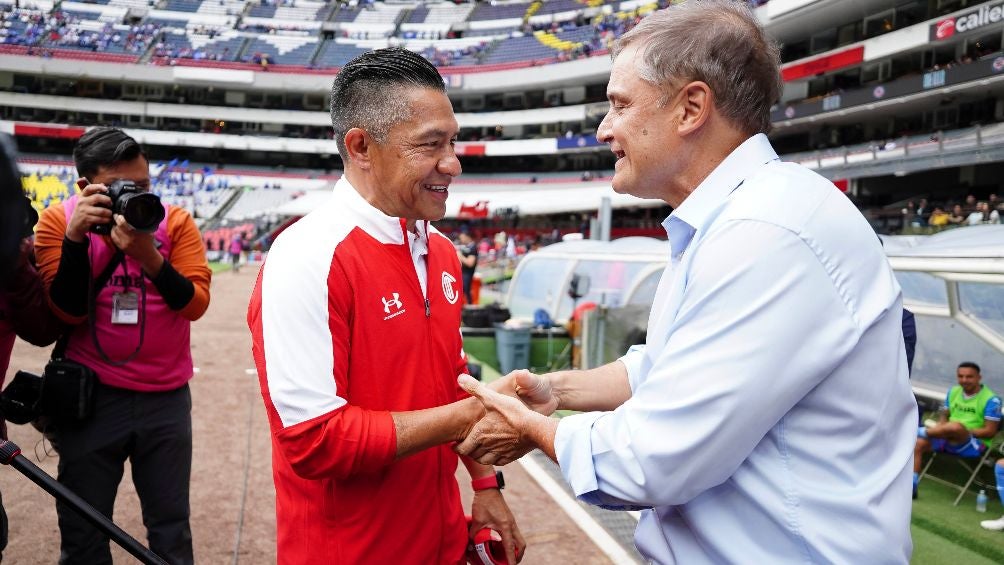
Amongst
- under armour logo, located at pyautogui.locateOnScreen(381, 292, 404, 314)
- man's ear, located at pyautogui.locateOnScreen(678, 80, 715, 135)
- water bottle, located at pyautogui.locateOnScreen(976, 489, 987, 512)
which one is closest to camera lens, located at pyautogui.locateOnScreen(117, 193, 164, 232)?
under armour logo, located at pyautogui.locateOnScreen(381, 292, 404, 314)

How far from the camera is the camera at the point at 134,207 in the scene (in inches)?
96.7

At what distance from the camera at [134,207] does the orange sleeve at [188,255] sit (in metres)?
0.43

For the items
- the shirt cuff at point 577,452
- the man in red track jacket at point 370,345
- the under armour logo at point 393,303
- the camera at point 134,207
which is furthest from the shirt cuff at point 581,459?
the camera at point 134,207

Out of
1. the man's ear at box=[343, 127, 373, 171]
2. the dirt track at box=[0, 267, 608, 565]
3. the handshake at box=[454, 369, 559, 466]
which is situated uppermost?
the man's ear at box=[343, 127, 373, 171]

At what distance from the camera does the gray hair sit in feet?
5.01

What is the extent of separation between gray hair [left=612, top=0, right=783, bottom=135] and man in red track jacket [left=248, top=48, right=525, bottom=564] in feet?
2.00

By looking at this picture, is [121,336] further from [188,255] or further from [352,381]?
[352,381]

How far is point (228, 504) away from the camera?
15.4 ft

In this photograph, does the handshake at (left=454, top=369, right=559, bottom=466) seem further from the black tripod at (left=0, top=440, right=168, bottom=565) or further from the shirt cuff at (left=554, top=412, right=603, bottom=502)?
the black tripod at (left=0, top=440, right=168, bottom=565)

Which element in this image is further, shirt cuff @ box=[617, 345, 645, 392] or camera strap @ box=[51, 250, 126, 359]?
camera strap @ box=[51, 250, 126, 359]

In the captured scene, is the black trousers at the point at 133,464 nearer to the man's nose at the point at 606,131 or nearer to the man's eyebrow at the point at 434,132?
the man's eyebrow at the point at 434,132

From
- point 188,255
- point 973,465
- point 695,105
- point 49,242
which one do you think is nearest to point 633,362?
point 695,105

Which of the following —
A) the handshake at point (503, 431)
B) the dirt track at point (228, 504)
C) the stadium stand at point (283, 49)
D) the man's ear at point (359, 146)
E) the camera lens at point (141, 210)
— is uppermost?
the stadium stand at point (283, 49)

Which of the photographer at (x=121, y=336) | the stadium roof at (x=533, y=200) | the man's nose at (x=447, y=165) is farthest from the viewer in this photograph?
the stadium roof at (x=533, y=200)
